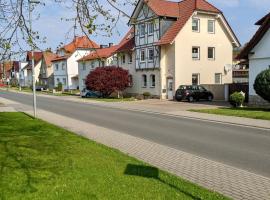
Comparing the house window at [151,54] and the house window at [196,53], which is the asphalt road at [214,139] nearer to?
the house window at [196,53]

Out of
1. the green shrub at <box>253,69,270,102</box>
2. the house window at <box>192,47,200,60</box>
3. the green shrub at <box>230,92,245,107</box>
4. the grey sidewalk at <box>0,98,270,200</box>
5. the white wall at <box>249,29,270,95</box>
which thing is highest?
the house window at <box>192,47,200,60</box>

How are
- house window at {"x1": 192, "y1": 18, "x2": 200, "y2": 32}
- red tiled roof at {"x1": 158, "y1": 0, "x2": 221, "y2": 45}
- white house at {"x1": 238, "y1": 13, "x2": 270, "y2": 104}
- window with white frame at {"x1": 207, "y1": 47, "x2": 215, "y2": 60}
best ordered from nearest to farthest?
white house at {"x1": 238, "y1": 13, "x2": 270, "y2": 104}
red tiled roof at {"x1": 158, "y1": 0, "x2": 221, "y2": 45}
house window at {"x1": 192, "y1": 18, "x2": 200, "y2": 32}
window with white frame at {"x1": 207, "y1": 47, "x2": 215, "y2": 60}

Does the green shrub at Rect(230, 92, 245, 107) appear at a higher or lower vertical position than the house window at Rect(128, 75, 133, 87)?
lower

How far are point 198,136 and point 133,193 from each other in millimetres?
8403

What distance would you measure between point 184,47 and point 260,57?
13.0m

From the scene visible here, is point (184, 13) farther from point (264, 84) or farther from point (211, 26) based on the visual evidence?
point (264, 84)

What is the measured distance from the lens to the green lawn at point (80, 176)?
673 cm

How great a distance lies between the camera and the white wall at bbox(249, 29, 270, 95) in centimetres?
2853

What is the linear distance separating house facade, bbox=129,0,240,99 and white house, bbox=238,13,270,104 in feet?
37.5

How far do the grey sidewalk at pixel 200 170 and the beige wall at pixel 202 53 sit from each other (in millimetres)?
27974

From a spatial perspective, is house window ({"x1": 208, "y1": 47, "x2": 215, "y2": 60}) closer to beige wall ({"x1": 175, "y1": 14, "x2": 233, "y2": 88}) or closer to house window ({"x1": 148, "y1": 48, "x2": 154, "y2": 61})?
beige wall ({"x1": 175, "y1": 14, "x2": 233, "y2": 88})

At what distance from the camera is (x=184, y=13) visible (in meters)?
42.2

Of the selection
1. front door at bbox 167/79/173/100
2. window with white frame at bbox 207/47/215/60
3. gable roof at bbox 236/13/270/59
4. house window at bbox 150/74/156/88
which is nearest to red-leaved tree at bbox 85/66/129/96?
house window at bbox 150/74/156/88

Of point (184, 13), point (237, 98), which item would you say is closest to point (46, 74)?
point (184, 13)
